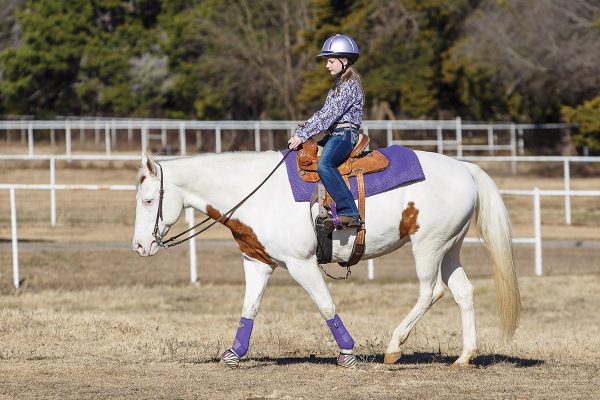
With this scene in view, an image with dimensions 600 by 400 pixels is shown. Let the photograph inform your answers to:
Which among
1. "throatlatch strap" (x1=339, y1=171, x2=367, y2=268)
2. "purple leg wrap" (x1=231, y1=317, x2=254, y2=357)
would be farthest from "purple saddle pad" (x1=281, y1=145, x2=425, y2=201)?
"purple leg wrap" (x1=231, y1=317, x2=254, y2=357)

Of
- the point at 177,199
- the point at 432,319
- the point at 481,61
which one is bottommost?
the point at 432,319

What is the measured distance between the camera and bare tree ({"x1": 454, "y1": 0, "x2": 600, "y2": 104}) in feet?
143

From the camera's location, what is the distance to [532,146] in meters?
46.6

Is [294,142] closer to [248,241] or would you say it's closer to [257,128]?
[248,241]

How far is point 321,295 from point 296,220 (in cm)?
67

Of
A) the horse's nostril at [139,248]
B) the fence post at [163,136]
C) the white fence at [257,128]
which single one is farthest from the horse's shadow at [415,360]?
the fence post at [163,136]

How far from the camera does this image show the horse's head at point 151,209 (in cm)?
1014

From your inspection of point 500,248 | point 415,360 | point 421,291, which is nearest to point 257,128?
point 415,360

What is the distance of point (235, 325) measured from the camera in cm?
1501

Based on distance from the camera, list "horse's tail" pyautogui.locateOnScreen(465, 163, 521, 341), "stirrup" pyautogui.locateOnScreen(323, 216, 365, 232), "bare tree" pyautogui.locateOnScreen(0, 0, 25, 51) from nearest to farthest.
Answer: "stirrup" pyautogui.locateOnScreen(323, 216, 365, 232) < "horse's tail" pyautogui.locateOnScreen(465, 163, 521, 341) < "bare tree" pyautogui.locateOnScreen(0, 0, 25, 51)

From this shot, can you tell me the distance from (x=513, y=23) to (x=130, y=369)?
39698 mm

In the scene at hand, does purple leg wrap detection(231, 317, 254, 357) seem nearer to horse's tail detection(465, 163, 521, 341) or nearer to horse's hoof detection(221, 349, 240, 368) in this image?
horse's hoof detection(221, 349, 240, 368)

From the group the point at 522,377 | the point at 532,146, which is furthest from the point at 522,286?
the point at 532,146

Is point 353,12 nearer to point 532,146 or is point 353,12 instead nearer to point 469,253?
point 532,146
